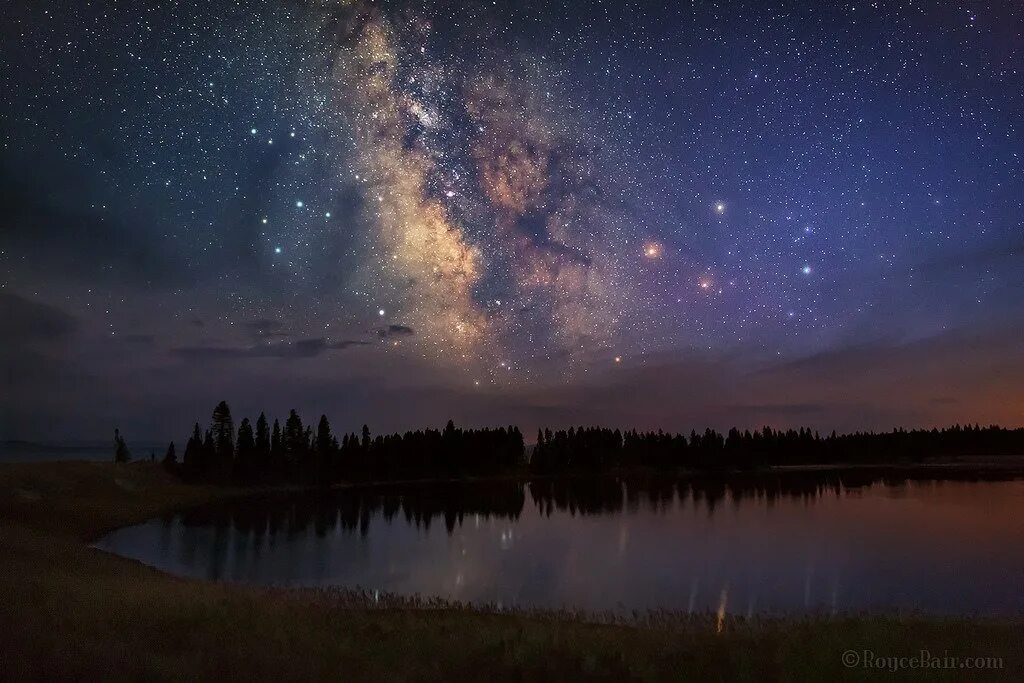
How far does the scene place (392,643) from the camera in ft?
51.2

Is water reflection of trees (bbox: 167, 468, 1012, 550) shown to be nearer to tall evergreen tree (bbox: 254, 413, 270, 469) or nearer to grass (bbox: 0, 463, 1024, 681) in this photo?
tall evergreen tree (bbox: 254, 413, 270, 469)

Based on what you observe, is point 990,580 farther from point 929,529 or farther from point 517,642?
point 517,642

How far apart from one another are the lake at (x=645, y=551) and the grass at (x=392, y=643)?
1037 centimetres

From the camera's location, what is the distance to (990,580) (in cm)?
3441

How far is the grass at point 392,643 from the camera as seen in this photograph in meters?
12.6

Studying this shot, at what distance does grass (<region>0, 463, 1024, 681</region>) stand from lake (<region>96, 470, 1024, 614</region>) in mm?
10366

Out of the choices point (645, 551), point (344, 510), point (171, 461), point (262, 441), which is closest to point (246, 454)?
point (262, 441)

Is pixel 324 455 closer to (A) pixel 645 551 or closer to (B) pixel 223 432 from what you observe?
(B) pixel 223 432

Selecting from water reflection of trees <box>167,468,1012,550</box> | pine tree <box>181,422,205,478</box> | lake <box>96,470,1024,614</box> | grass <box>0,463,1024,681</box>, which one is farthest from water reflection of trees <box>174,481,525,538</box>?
grass <box>0,463,1024,681</box>

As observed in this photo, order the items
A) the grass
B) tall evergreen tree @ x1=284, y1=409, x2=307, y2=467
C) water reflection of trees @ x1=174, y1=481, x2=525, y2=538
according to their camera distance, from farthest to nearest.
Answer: tall evergreen tree @ x1=284, y1=409, x2=307, y2=467
water reflection of trees @ x1=174, y1=481, x2=525, y2=538
the grass

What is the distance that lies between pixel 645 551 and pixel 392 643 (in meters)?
35.8

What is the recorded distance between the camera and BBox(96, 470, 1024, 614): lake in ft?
107

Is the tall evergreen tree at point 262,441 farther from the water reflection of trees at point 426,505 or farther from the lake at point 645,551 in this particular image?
the lake at point 645,551

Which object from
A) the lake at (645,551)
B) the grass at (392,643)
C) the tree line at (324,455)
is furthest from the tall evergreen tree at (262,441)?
the grass at (392,643)
